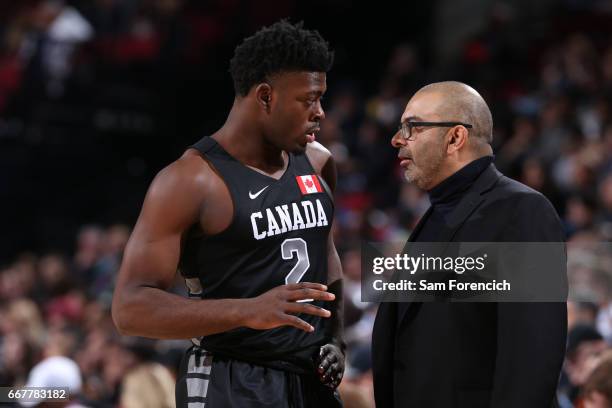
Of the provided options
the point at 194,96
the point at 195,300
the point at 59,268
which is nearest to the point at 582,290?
the point at 195,300

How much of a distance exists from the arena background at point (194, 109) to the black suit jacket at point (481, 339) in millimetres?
4871

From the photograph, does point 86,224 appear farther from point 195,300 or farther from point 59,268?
point 195,300

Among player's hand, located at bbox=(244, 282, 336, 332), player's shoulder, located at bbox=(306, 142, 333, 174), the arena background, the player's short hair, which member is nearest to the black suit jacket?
player's hand, located at bbox=(244, 282, 336, 332)

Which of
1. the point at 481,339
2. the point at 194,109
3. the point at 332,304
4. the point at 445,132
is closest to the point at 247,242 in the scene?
the point at 332,304

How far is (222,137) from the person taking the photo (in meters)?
3.62

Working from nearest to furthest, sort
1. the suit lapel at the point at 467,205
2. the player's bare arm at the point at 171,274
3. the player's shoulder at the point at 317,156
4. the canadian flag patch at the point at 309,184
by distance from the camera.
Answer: the suit lapel at the point at 467,205, the player's bare arm at the point at 171,274, the canadian flag patch at the point at 309,184, the player's shoulder at the point at 317,156

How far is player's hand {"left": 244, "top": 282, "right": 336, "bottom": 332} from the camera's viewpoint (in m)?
3.13

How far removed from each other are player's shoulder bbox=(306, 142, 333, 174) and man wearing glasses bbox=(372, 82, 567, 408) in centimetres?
70

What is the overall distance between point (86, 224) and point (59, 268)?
1.91 meters

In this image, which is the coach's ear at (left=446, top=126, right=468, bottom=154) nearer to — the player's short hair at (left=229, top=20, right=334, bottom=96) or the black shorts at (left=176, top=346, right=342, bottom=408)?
the player's short hair at (left=229, top=20, right=334, bottom=96)

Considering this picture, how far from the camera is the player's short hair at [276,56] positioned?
11.7 feet

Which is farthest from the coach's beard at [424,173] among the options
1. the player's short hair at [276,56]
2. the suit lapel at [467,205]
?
the player's short hair at [276,56]

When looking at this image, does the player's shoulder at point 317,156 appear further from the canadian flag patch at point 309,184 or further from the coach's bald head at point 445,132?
the coach's bald head at point 445,132

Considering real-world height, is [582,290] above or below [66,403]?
above
